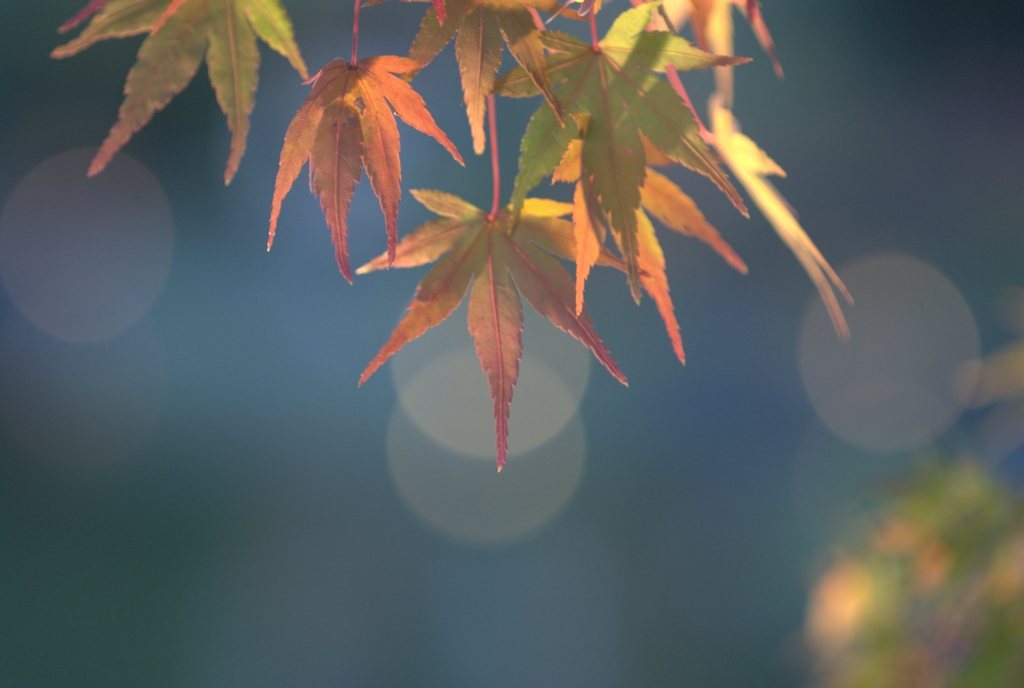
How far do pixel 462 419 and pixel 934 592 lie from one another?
480cm

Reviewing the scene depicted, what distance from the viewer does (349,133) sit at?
40 cm

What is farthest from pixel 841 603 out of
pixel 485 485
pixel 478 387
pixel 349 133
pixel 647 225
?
pixel 478 387

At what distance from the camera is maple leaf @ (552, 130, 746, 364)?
0.39 m

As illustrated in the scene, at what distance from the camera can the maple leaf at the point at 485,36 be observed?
14.5 inches

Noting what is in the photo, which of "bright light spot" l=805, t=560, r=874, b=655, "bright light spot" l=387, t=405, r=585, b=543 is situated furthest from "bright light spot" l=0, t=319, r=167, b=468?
"bright light spot" l=805, t=560, r=874, b=655

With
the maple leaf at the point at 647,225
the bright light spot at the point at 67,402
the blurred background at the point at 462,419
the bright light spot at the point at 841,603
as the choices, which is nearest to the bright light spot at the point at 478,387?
the blurred background at the point at 462,419

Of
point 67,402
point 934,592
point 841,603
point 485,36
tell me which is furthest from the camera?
point 67,402

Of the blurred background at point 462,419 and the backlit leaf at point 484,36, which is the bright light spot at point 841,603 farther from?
the blurred background at point 462,419

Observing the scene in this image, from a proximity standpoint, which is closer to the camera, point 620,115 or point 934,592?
point 620,115

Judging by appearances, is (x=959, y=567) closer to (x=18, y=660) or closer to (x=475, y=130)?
(x=475, y=130)

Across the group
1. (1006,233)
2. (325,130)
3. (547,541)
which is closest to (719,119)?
(325,130)

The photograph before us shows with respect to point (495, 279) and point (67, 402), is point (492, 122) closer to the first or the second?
point (495, 279)

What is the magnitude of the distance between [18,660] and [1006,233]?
269 inches

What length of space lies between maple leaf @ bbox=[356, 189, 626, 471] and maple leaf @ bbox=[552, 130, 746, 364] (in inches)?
0.8
